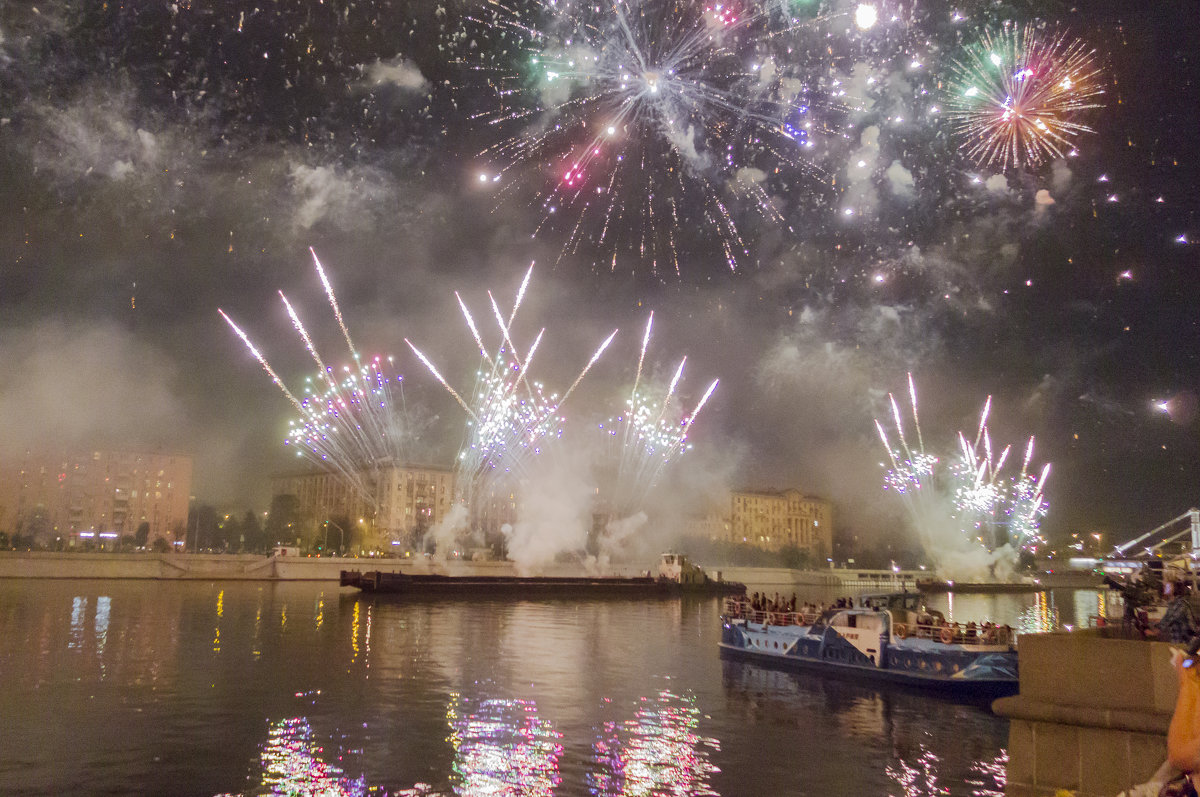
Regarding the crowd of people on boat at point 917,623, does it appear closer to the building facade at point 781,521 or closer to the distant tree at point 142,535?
the distant tree at point 142,535

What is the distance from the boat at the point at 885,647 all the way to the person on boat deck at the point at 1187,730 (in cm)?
2518

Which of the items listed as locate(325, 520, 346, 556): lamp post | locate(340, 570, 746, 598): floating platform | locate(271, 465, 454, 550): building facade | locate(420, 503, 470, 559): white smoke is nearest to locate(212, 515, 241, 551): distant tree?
locate(271, 465, 454, 550): building facade

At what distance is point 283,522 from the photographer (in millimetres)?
139750

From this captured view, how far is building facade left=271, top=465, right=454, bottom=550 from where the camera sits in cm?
13288

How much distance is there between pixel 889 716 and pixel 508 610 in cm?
4155

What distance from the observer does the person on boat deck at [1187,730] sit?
7531 millimetres

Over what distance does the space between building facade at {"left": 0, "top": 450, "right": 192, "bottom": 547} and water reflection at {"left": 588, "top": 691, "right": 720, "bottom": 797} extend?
136387 mm

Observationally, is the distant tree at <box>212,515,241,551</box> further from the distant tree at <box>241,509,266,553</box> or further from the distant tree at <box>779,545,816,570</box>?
the distant tree at <box>779,545,816,570</box>

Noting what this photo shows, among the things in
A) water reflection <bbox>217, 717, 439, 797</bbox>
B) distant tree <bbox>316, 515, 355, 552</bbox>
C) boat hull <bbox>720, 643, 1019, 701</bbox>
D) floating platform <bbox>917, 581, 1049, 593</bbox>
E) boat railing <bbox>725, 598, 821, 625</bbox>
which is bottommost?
floating platform <bbox>917, 581, 1049, 593</bbox>

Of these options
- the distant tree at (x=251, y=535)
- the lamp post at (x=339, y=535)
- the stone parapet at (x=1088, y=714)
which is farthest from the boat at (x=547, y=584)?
the stone parapet at (x=1088, y=714)

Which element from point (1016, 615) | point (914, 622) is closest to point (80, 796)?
point (914, 622)

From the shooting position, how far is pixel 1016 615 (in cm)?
7562

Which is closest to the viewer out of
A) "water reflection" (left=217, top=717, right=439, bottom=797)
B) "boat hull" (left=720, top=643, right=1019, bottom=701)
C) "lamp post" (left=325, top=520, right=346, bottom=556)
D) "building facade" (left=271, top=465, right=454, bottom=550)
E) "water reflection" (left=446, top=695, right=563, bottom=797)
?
"water reflection" (left=217, top=717, right=439, bottom=797)

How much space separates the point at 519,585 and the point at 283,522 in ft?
225
